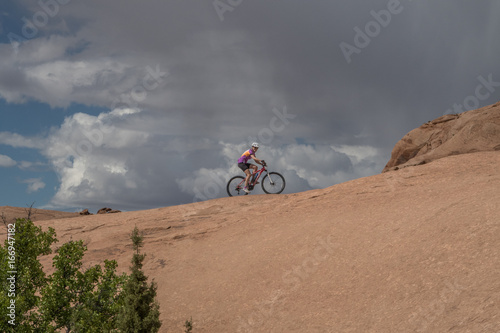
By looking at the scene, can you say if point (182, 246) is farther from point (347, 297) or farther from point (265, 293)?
point (347, 297)

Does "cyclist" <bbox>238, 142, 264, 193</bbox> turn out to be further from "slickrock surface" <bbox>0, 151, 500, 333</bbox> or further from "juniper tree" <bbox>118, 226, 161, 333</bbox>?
"juniper tree" <bbox>118, 226, 161, 333</bbox>

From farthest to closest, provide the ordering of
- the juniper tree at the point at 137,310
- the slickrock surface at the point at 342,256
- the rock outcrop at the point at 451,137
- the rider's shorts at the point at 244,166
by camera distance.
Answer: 1. the rider's shorts at the point at 244,166
2. the rock outcrop at the point at 451,137
3. the juniper tree at the point at 137,310
4. the slickrock surface at the point at 342,256

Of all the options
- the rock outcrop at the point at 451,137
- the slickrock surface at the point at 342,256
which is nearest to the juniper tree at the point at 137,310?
the slickrock surface at the point at 342,256

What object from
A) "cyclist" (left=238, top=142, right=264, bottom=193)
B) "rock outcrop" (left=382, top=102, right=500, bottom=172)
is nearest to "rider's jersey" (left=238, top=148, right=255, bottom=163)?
"cyclist" (left=238, top=142, right=264, bottom=193)

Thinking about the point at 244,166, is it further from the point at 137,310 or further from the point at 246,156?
the point at 137,310

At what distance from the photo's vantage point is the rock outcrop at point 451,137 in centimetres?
2236

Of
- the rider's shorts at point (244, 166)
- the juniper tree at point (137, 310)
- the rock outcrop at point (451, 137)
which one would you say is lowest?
the juniper tree at point (137, 310)

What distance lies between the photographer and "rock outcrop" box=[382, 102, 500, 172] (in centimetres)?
2236

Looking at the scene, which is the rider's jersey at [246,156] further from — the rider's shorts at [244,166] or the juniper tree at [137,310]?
the juniper tree at [137,310]

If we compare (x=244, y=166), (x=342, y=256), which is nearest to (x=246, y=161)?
(x=244, y=166)

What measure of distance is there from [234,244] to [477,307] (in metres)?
9.72

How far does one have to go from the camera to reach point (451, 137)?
25.1 m

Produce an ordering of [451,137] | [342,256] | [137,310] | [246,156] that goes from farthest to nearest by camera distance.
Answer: [451,137] → [246,156] → [342,256] → [137,310]

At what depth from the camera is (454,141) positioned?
23.3 m
